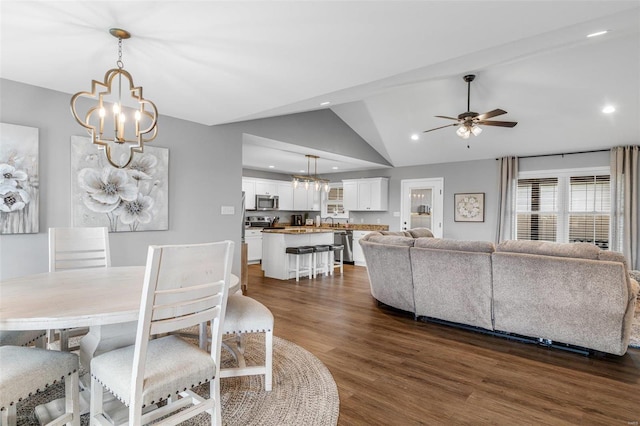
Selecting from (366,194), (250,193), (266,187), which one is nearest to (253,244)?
(250,193)

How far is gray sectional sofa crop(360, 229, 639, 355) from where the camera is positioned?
2797 mm

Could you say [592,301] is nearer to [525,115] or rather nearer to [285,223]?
[525,115]

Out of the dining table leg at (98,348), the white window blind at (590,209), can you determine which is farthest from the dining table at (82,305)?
the white window blind at (590,209)

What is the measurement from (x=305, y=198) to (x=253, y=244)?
2213 millimetres

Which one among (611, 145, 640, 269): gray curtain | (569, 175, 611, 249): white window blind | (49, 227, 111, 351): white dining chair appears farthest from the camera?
(569, 175, 611, 249): white window blind

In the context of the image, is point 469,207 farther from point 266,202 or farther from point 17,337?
point 17,337

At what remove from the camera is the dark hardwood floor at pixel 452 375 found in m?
2.07

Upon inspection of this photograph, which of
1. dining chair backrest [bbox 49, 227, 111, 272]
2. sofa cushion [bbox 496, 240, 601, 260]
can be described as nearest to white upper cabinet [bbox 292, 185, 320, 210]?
sofa cushion [bbox 496, 240, 601, 260]

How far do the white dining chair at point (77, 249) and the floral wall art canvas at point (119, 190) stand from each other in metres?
0.88

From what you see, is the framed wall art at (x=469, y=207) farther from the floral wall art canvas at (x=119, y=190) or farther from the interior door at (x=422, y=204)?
the floral wall art canvas at (x=119, y=190)

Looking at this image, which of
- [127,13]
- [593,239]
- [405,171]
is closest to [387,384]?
[127,13]

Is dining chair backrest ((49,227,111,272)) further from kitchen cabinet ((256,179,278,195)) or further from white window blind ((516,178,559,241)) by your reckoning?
white window blind ((516,178,559,241))

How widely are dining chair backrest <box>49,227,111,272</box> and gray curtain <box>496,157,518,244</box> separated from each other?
254 inches

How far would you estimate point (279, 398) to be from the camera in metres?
2.22
